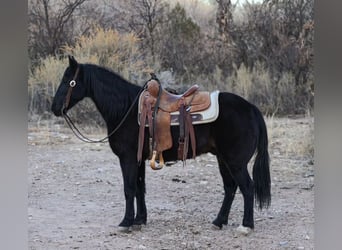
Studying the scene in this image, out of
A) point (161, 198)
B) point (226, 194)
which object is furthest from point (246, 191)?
point (161, 198)

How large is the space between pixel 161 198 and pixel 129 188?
20 cm

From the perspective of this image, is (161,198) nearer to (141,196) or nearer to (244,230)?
(141,196)

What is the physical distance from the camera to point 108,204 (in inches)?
125

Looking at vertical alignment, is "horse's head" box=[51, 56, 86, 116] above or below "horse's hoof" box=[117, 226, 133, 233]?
above

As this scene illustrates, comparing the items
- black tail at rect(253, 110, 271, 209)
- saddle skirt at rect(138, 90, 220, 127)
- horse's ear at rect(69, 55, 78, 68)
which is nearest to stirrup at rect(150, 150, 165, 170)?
saddle skirt at rect(138, 90, 220, 127)

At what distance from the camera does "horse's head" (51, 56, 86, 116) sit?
313cm

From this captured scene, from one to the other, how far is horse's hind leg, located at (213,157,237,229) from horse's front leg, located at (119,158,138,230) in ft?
1.53

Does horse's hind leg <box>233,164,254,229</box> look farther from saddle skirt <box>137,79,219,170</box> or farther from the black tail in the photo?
saddle skirt <box>137,79,219,170</box>

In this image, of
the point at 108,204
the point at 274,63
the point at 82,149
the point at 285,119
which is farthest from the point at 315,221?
the point at 82,149

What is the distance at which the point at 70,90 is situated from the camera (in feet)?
10.3

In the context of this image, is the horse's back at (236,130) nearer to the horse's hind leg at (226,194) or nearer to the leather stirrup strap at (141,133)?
the horse's hind leg at (226,194)

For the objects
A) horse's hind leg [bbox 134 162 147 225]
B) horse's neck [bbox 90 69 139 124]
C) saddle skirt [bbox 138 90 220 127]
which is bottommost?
horse's hind leg [bbox 134 162 147 225]

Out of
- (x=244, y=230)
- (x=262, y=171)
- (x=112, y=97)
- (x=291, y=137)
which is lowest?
(x=244, y=230)

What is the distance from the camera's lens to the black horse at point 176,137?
3.12 m
